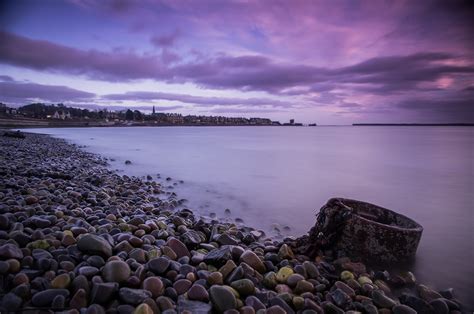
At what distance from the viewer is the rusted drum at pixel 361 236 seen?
3.44m

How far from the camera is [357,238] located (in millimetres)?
3475

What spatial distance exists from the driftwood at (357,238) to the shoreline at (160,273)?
8.7 inches

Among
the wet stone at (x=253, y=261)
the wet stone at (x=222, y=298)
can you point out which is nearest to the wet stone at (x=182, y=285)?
the wet stone at (x=222, y=298)

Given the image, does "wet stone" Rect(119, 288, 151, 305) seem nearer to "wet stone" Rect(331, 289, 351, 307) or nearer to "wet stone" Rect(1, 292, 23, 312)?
"wet stone" Rect(1, 292, 23, 312)

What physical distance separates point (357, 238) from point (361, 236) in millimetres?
52

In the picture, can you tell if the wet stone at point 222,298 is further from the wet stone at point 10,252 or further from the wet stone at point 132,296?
the wet stone at point 10,252

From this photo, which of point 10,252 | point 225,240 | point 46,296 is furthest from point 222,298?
point 10,252

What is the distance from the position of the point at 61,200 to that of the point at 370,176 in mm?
11445

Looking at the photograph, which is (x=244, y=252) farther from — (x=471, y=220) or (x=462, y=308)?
(x=471, y=220)

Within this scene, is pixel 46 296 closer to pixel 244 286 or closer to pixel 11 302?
pixel 11 302

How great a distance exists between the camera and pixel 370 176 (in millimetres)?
12383

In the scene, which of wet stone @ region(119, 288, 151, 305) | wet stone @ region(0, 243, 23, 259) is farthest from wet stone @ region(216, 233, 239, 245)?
wet stone @ region(0, 243, 23, 259)

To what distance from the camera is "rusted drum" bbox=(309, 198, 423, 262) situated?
3.44 m

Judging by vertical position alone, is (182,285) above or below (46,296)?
below
